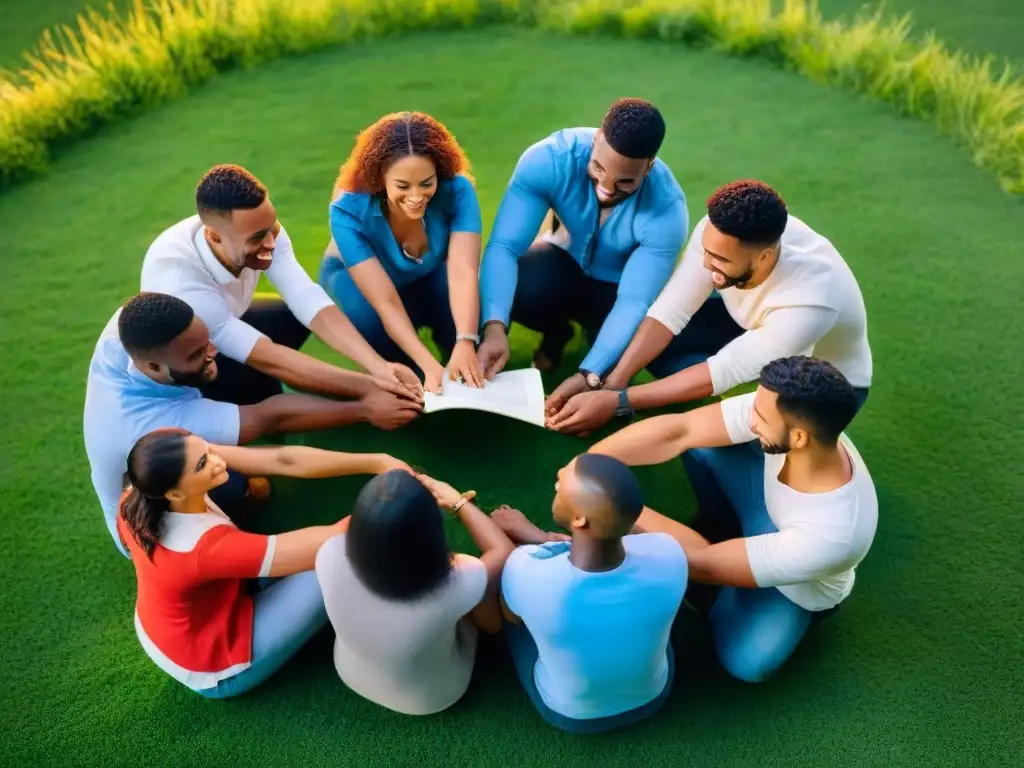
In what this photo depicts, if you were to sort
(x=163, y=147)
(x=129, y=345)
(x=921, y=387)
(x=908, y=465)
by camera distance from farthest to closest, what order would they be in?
(x=163, y=147) < (x=921, y=387) < (x=908, y=465) < (x=129, y=345)

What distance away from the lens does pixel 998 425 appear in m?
2.79

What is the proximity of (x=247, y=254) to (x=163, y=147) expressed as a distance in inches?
87.3

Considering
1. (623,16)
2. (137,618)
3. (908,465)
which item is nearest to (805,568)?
(908,465)

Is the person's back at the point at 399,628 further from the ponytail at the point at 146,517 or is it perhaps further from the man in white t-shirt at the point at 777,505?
the man in white t-shirt at the point at 777,505

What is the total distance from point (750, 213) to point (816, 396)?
554 mm

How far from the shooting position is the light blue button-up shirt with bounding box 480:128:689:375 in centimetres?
264

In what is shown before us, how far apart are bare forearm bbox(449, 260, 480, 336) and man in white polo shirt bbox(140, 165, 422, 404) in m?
0.23

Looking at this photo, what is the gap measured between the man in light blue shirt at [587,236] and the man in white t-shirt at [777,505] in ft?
1.59

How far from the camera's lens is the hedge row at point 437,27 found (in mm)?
4023

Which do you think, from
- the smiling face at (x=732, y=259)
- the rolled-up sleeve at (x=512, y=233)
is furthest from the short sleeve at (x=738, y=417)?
the rolled-up sleeve at (x=512, y=233)

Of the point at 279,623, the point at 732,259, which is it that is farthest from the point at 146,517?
the point at 732,259

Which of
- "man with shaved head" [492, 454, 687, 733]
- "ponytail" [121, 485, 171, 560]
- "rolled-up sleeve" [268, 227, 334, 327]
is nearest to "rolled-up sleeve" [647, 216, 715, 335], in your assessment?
"man with shaved head" [492, 454, 687, 733]

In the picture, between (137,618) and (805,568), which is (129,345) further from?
(805,568)

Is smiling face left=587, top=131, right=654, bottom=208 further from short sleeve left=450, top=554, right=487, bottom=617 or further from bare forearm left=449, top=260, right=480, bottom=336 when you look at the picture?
short sleeve left=450, top=554, right=487, bottom=617
